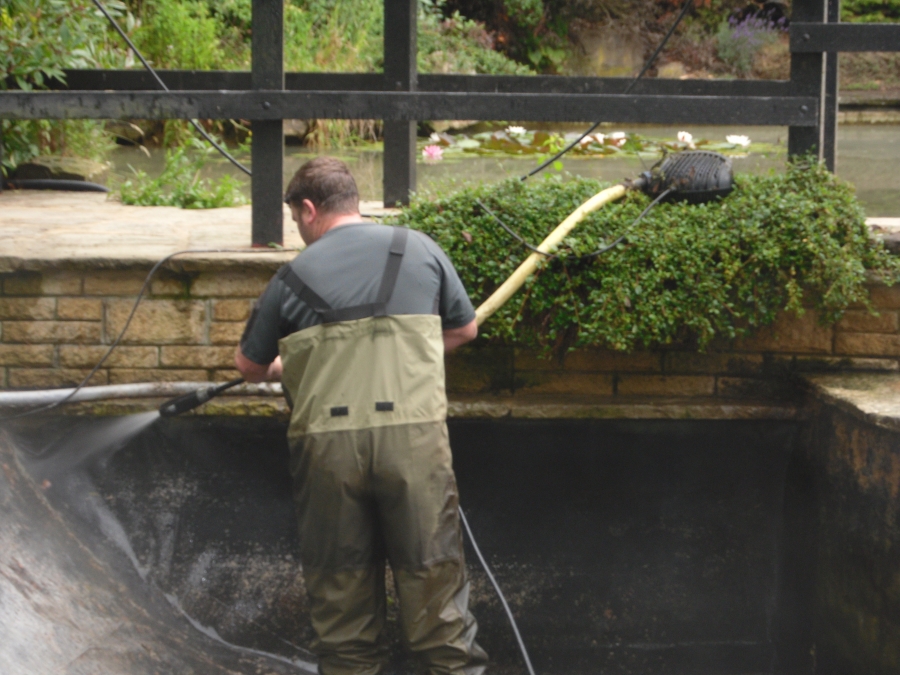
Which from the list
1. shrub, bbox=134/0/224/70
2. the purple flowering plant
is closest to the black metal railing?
shrub, bbox=134/0/224/70

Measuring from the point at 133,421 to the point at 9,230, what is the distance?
1.31 metres

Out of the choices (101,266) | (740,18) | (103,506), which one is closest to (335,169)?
(101,266)

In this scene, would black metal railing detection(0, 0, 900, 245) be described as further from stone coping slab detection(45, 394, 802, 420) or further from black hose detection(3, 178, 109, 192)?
black hose detection(3, 178, 109, 192)

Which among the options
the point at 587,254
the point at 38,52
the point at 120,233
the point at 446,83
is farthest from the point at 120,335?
the point at 38,52

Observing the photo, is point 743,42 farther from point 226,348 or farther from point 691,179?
point 226,348

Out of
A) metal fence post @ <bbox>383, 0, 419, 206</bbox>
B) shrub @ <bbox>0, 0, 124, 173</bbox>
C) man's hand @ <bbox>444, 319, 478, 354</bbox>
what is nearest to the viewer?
man's hand @ <bbox>444, 319, 478, 354</bbox>

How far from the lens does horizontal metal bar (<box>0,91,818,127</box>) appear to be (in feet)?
13.2

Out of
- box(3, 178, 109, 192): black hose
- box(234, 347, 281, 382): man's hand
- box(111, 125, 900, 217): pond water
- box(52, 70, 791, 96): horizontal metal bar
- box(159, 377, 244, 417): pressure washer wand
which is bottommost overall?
box(159, 377, 244, 417): pressure washer wand

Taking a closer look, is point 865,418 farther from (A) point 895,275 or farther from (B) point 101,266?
(B) point 101,266

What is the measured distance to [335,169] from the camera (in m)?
3.12

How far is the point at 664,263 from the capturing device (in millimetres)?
3793

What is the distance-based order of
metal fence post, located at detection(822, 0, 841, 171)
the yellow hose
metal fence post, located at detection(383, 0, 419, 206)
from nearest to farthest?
the yellow hose, metal fence post, located at detection(822, 0, 841, 171), metal fence post, located at detection(383, 0, 419, 206)

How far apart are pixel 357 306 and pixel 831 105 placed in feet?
9.30

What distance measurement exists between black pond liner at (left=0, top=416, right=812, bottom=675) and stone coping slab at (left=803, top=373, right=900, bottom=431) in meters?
0.32
